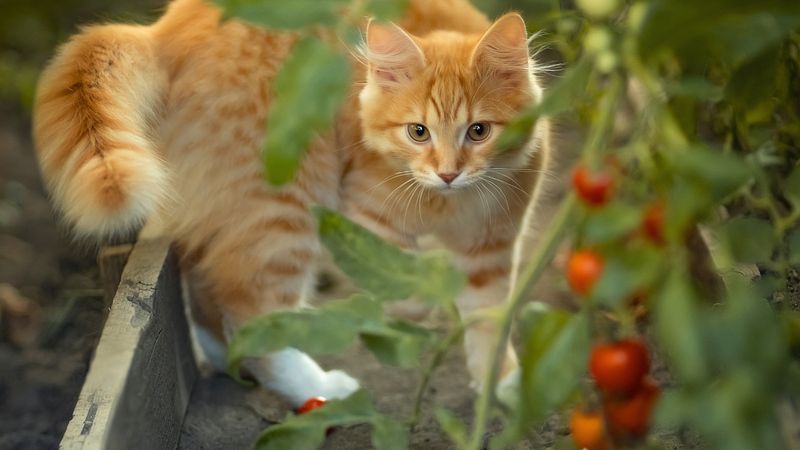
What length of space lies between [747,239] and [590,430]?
0.29 metres

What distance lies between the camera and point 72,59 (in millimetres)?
1970

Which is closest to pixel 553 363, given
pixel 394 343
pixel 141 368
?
pixel 394 343

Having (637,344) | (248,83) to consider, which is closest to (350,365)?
(248,83)

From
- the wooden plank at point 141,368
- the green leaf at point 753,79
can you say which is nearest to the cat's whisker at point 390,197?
the wooden plank at point 141,368

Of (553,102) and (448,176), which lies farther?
(448,176)

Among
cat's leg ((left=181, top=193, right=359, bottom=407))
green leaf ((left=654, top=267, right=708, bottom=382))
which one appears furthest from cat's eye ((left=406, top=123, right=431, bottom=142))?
green leaf ((left=654, top=267, right=708, bottom=382))

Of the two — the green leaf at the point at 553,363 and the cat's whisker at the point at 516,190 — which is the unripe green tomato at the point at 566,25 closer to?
the cat's whisker at the point at 516,190

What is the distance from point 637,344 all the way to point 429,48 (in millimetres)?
1224

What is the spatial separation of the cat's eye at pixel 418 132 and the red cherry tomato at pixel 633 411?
3.68ft

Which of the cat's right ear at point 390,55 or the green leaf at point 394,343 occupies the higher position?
the cat's right ear at point 390,55

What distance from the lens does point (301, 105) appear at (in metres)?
1.00

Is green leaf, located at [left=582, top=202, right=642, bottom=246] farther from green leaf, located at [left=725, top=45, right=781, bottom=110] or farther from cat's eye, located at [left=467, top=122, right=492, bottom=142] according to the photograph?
cat's eye, located at [left=467, top=122, right=492, bottom=142]

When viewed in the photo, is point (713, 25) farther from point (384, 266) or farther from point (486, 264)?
point (486, 264)

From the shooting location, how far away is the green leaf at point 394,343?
1.25 m
